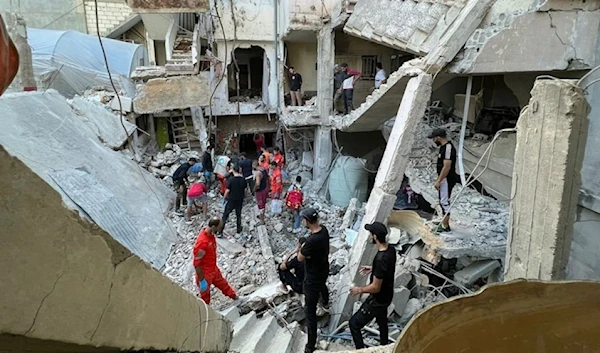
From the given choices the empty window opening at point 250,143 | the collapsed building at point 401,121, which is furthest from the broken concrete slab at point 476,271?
the empty window opening at point 250,143

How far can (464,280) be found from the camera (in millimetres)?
7137

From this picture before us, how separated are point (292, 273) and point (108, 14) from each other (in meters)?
19.7

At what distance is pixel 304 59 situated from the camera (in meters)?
17.6

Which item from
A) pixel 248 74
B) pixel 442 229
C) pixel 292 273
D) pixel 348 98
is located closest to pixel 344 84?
pixel 348 98

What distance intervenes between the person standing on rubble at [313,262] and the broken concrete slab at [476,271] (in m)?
3.12

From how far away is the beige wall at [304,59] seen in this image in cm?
1747

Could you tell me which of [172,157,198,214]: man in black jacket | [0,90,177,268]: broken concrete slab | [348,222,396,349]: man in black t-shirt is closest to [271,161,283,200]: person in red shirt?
[172,157,198,214]: man in black jacket

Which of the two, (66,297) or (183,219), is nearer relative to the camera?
(66,297)

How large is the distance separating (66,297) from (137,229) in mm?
7931

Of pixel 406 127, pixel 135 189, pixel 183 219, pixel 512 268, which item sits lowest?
pixel 183 219

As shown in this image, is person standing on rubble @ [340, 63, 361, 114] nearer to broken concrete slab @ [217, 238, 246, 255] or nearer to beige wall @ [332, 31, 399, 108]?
beige wall @ [332, 31, 399, 108]

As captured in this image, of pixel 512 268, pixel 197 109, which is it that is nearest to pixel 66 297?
pixel 512 268

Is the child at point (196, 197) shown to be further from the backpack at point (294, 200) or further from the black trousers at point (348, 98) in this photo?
the black trousers at point (348, 98)

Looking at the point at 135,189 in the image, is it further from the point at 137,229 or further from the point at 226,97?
the point at 226,97
